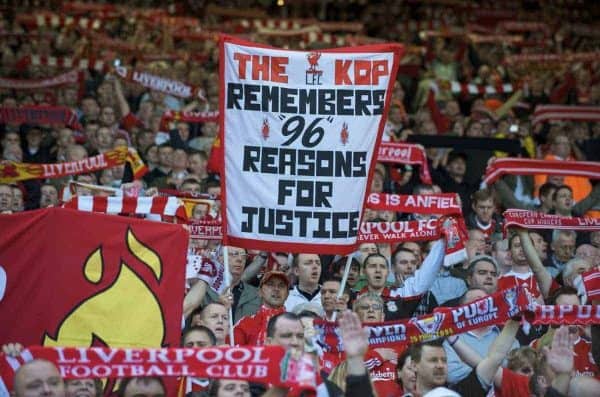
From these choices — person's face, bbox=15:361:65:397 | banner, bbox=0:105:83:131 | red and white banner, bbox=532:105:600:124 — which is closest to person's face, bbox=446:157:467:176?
red and white banner, bbox=532:105:600:124

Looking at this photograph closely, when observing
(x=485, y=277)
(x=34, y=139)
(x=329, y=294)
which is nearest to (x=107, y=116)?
(x=34, y=139)

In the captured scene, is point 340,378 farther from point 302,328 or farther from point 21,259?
→ point 21,259

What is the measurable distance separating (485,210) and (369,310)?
398 cm

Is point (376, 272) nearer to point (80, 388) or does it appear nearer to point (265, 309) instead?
point (265, 309)

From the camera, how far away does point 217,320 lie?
9914 mm

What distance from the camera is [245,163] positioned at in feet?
33.8

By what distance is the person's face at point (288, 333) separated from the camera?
8.78 metres

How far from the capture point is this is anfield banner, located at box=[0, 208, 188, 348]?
29.4 ft

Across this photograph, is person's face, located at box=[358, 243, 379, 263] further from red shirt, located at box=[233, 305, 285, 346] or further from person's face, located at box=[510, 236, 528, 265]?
Answer: red shirt, located at box=[233, 305, 285, 346]

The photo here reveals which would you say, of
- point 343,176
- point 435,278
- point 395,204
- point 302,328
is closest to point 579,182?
point 395,204

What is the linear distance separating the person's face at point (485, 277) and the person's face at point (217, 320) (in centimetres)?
203

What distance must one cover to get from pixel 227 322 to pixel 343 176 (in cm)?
121

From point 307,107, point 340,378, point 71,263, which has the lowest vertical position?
point 340,378

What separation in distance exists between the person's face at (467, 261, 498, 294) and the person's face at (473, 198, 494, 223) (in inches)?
103
